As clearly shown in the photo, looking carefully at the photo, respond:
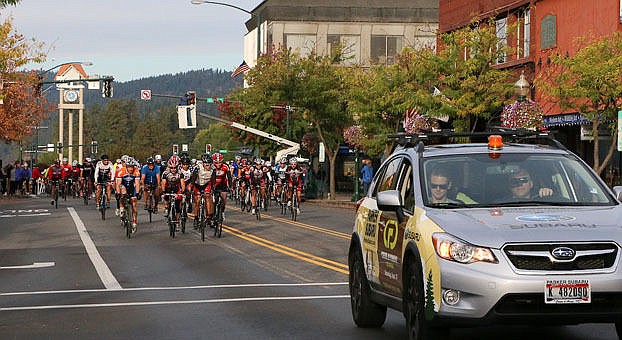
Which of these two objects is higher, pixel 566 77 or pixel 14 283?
pixel 566 77

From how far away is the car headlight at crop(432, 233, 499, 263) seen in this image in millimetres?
8953

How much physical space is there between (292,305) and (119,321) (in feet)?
7.37

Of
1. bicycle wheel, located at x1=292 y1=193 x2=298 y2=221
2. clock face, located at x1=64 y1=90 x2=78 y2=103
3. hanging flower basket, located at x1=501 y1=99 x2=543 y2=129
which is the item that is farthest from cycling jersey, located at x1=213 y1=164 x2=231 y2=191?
clock face, located at x1=64 y1=90 x2=78 y2=103

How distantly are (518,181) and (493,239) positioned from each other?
1535 millimetres

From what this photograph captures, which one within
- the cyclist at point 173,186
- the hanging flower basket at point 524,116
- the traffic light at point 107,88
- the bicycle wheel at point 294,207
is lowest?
the bicycle wheel at point 294,207

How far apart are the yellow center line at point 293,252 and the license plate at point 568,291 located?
10186mm

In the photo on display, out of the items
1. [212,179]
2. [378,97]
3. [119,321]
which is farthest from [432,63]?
[119,321]

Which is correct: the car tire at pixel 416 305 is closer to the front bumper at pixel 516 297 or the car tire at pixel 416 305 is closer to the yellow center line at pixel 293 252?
the front bumper at pixel 516 297

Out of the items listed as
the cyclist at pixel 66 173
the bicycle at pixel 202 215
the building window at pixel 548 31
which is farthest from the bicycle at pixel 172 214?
the cyclist at pixel 66 173

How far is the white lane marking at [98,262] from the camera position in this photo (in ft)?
58.7

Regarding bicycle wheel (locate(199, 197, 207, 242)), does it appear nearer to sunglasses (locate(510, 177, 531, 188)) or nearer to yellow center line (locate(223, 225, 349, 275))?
yellow center line (locate(223, 225, 349, 275))

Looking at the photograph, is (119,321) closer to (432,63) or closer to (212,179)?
(212,179)

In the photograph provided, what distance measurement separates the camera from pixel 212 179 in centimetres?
2888

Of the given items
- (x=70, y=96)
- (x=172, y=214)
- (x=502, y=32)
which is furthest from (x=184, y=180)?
(x=70, y=96)
